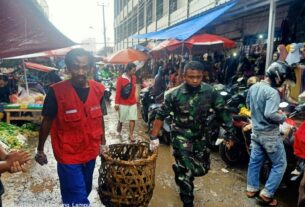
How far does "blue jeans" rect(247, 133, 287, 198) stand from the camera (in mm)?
4380

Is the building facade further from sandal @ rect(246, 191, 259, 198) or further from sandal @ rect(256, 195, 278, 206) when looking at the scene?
sandal @ rect(256, 195, 278, 206)

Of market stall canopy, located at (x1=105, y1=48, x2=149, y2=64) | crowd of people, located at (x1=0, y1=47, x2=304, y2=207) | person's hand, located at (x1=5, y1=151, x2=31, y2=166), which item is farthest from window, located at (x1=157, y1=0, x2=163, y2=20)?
person's hand, located at (x1=5, y1=151, x2=31, y2=166)


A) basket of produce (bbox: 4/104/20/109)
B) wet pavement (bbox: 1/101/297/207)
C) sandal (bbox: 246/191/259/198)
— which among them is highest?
basket of produce (bbox: 4/104/20/109)

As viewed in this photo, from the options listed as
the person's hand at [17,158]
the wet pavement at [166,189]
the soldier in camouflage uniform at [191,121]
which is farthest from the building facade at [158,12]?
the person's hand at [17,158]

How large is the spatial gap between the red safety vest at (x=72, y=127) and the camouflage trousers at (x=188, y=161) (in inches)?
45.6

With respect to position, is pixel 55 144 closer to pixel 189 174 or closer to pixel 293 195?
pixel 189 174

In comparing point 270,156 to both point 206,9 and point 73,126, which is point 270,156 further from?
point 206,9

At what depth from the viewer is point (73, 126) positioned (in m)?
3.22

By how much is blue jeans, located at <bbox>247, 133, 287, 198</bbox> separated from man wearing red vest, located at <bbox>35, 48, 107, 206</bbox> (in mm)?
2347

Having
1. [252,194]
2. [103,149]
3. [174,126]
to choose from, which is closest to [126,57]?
[252,194]

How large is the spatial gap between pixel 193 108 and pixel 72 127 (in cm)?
147

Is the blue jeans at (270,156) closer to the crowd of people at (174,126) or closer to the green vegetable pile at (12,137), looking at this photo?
the crowd of people at (174,126)

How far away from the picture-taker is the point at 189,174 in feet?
13.2

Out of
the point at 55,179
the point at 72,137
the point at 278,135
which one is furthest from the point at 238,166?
the point at 72,137
